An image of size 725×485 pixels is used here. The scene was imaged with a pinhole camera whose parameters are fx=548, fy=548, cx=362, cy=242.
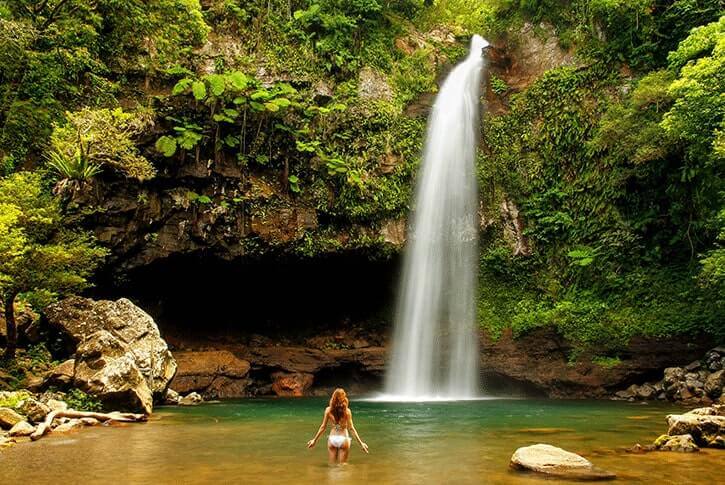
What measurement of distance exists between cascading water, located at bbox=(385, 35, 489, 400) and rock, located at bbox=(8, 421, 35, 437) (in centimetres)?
1352

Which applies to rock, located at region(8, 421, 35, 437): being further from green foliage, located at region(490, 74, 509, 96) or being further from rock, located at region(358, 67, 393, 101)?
green foliage, located at region(490, 74, 509, 96)

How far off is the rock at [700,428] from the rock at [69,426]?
10.8m

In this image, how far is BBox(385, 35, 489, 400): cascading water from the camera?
22.0 meters

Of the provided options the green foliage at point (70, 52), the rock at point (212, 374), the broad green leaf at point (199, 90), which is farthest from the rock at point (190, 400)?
the broad green leaf at point (199, 90)

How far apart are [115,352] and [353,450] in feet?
26.1

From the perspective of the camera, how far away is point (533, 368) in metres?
20.9

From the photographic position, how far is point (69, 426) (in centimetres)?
1051

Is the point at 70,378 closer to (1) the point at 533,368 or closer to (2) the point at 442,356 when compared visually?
(2) the point at 442,356

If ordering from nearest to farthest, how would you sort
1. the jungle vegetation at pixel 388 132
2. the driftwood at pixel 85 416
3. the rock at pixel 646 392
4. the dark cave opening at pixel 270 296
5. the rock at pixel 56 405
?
the driftwood at pixel 85 416 → the rock at pixel 56 405 → the jungle vegetation at pixel 388 132 → the rock at pixel 646 392 → the dark cave opening at pixel 270 296

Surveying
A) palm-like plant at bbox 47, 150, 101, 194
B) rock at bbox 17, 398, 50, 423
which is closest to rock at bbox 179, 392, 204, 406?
rock at bbox 17, 398, 50, 423

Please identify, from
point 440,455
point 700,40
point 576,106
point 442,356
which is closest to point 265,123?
point 442,356

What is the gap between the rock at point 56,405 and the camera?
1129cm

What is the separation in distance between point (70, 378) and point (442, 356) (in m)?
13.9

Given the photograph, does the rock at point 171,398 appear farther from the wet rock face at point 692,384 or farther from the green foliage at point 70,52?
the wet rock face at point 692,384
